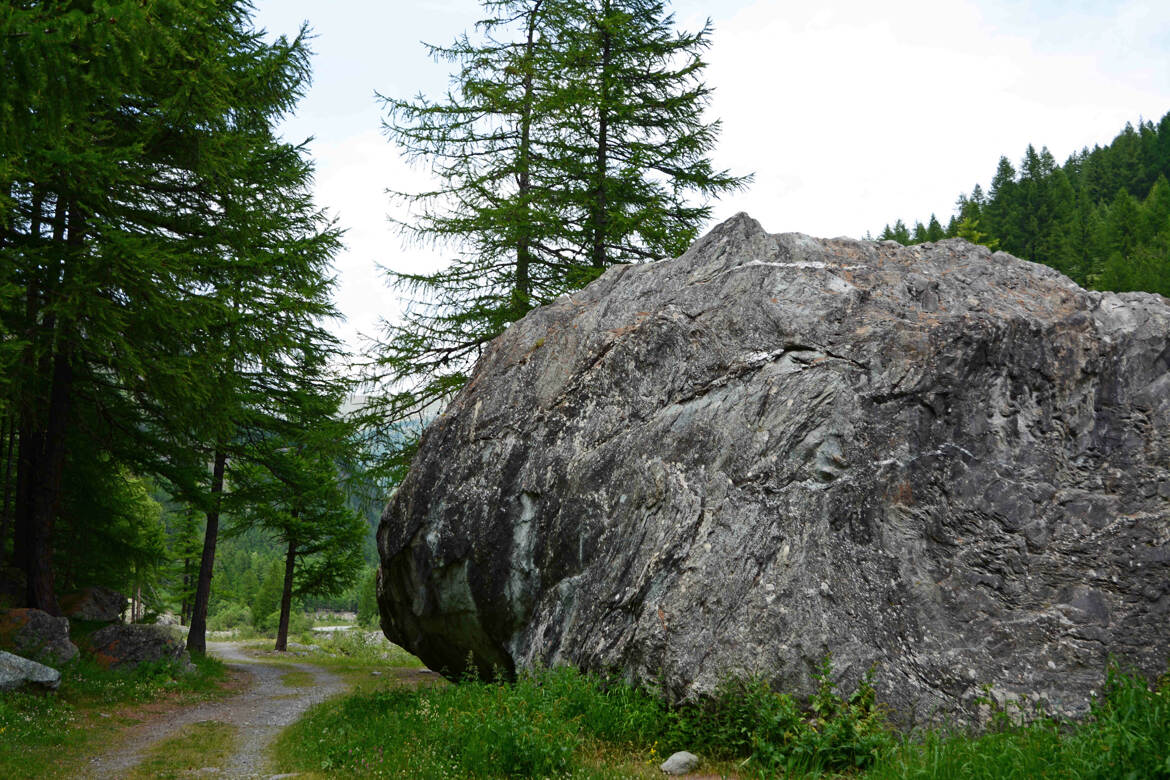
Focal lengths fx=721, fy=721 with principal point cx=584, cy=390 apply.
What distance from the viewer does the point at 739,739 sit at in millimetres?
6859

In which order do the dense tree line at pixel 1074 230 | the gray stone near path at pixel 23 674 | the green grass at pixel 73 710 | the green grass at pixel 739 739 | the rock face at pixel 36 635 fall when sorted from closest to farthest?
the green grass at pixel 739 739 < the green grass at pixel 73 710 < the gray stone near path at pixel 23 674 < the rock face at pixel 36 635 < the dense tree line at pixel 1074 230

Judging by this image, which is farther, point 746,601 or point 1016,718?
point 746,601

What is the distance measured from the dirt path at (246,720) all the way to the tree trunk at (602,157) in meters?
12.2

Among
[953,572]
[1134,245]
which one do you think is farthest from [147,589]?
[1134,245]

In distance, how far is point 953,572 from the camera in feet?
24.4

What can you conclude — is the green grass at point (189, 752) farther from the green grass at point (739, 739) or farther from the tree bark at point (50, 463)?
the tree bark at point (50, 463)

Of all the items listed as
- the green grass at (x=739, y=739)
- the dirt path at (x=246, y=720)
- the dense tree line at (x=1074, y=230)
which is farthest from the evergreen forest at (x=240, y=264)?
the dense tree line at (x=1074, y=230)

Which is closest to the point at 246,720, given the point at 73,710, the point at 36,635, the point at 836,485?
the point at 73,710

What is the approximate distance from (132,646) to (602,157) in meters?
16.2

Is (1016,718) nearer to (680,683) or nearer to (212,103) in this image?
(680,683)

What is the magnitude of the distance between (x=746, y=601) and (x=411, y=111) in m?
16.7

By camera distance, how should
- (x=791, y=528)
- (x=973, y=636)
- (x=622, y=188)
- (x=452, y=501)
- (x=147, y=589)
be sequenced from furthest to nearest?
(x=147, y=589), (x=622, y=188), (x=452, y=501), (x=791, y=528), (x=973, y=636)

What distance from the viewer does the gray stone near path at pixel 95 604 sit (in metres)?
18.6

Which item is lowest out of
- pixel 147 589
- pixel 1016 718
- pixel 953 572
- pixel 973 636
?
pixel 147 589
